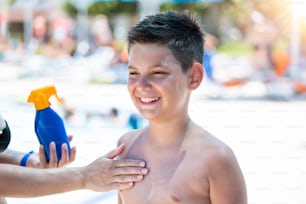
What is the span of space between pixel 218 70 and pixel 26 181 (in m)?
4.58

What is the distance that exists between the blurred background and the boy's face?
1.27 m

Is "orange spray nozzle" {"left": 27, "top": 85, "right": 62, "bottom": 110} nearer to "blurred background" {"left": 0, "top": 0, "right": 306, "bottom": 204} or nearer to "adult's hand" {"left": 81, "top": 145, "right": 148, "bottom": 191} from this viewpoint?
"adult's hand" {"left": 81, "top": 145, "right": 148, "bottom": 191}

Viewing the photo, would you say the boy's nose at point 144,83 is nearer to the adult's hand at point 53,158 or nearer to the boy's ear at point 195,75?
the boy's ear at point 195,75

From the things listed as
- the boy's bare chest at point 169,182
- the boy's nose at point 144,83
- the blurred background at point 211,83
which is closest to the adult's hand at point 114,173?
the boy's bare chest at point 169,182

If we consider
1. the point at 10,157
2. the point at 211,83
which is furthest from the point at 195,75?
the point at 211,83

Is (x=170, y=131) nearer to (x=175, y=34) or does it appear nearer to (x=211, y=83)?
(x=175, y=34)

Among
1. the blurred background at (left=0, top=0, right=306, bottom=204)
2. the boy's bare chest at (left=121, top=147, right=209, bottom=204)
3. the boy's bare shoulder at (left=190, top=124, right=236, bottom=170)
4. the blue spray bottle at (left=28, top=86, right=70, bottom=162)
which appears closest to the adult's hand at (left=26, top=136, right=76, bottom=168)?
the blue spray bottle at (left=28, top=86, right=70, bottom=162)

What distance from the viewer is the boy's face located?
0.78 metres

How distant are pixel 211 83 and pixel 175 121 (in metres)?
4.28

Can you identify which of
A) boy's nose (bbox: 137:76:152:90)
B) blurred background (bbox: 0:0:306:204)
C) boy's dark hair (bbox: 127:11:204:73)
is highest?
boy's dark hair (bbox: 127:11:204:73)

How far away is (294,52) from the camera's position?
5.43 m

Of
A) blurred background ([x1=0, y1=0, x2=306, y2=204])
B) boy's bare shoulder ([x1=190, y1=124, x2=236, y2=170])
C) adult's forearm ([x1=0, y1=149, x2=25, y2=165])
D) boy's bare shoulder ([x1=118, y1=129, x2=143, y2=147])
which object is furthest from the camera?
blurred background ([x1=0, y1=0, x2=306, y2=204])

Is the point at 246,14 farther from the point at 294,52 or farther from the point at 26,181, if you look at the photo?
the point at 26,181

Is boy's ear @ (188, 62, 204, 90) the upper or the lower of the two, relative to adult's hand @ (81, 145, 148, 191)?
upper
